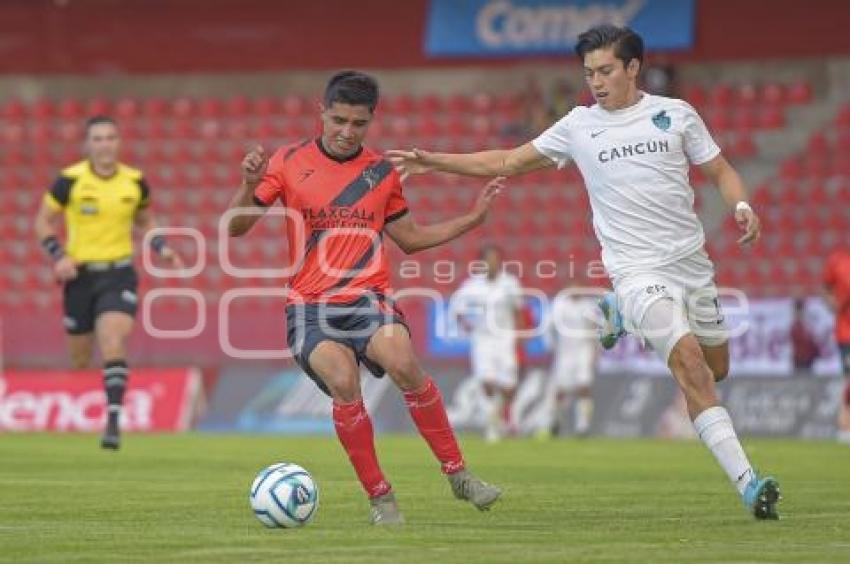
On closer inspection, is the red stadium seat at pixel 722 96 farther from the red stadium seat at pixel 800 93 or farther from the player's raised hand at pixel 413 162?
the player's raised hand at pixel 413 162

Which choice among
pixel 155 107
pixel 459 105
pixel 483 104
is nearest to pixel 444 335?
pixel 483 104

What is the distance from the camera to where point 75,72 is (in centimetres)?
3222

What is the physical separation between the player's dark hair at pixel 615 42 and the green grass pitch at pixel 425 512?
244 centimetres

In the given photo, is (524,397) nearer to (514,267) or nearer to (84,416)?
(514,267)

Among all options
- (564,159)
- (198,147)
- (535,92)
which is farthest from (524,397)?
(564,159)

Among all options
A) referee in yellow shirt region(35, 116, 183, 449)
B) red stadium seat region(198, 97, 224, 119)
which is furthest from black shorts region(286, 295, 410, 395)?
red stadium seat region(198, 97, 224, 119)

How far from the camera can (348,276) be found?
10.2 m

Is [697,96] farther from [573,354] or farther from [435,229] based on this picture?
[435,229]

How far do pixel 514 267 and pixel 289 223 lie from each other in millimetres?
18378

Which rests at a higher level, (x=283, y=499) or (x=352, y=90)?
(x=352, y=90)

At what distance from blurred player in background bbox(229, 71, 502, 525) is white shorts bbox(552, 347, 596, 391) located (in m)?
15.1

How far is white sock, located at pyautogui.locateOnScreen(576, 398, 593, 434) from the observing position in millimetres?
25375

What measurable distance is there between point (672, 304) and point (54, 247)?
8.71m

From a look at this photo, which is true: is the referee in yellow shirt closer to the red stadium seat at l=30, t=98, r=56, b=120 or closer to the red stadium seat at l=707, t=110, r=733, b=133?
the red stadium seat at l=707, t=110, r=733, b=133
